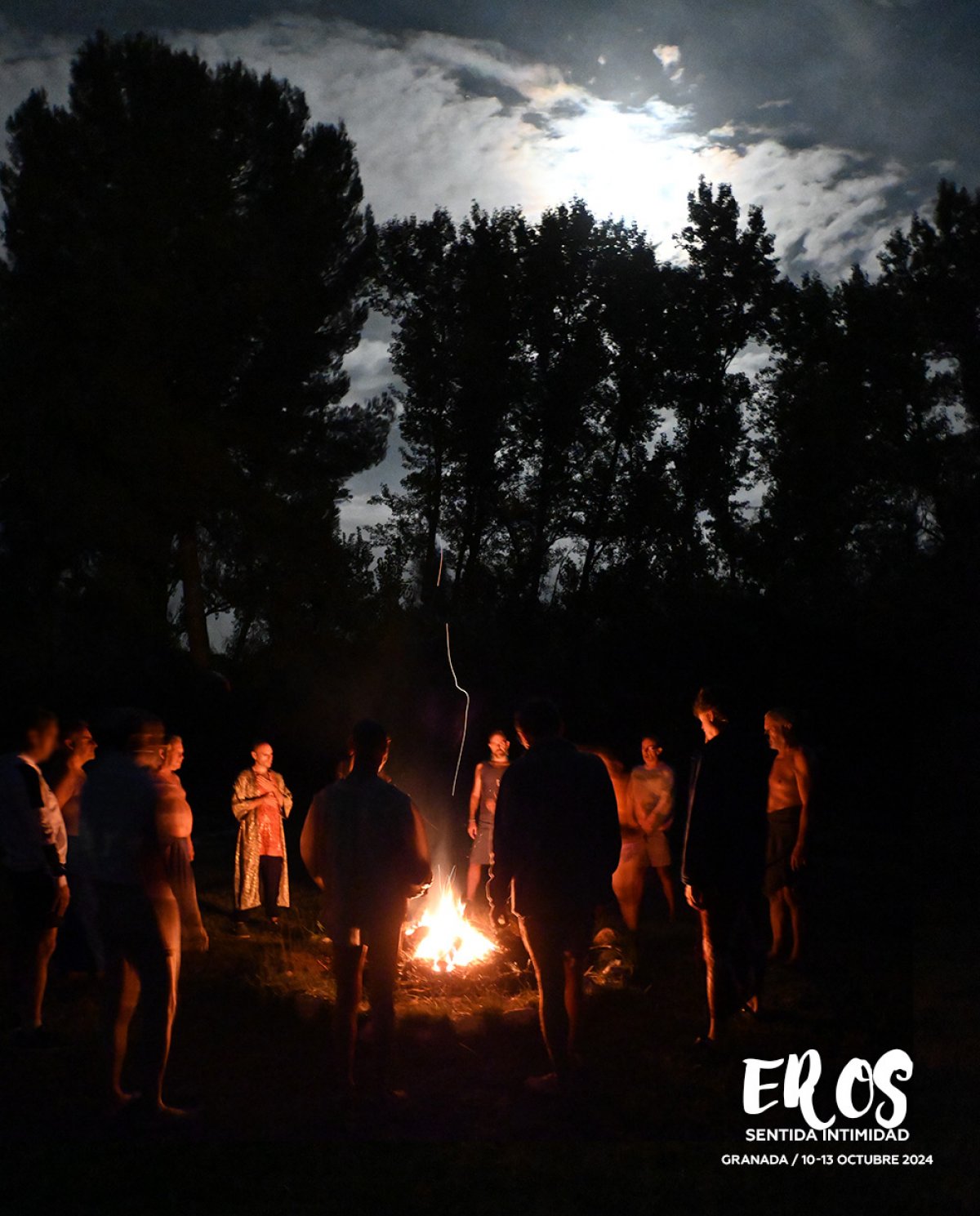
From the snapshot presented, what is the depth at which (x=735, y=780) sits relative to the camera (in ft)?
18.2

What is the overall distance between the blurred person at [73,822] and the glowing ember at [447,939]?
7.36ft

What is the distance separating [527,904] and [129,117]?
2041 cm

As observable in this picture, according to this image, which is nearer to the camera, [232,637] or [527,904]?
[527,904]

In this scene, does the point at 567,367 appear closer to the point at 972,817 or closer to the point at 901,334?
the point at 901,334

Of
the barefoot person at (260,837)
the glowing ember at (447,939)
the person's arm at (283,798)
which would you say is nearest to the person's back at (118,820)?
the glowing ember at (447,939)

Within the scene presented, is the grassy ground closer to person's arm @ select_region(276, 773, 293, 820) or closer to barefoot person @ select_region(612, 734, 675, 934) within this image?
barefoot person @ select_region(612, 734, 675, 934)

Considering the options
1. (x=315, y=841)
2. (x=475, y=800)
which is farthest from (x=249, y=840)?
(x=315, y=841)

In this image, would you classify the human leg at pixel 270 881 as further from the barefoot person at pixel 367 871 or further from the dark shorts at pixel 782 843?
the dark shorts at pixel 782 843

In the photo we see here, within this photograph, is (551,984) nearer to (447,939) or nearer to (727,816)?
(727,816)

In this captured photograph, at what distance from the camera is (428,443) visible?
84.7 ft

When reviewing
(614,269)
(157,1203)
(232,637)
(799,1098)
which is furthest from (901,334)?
(157,1203)

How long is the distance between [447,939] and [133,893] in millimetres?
3769

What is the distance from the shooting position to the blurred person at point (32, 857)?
5.67 metres

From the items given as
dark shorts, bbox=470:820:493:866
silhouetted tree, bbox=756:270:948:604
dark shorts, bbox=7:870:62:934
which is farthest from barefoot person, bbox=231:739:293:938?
silhouetted tree, bbox=756:270:948:604
